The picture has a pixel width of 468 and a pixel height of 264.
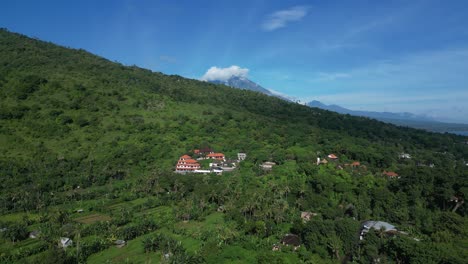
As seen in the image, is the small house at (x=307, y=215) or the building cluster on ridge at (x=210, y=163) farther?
the building cluster on ridge at (x=210, y=163)

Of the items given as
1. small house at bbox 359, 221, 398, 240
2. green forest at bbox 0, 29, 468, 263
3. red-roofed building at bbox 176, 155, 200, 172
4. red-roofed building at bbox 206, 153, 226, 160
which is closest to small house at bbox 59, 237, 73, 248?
green forest at bbox 0, 29, 468, 263

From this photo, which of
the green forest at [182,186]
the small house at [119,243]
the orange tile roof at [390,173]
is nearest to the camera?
the green forest at [182,186]

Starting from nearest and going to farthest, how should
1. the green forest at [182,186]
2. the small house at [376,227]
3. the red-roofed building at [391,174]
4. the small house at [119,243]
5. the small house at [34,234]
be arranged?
the green forest at [182,186] < the small house at [119,243] < the small house at [34,234] < the small house at [376,227] < the red-roofed building at [391,174]

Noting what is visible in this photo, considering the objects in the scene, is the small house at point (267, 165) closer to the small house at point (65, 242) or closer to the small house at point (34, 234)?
the small house at point (65, 242)

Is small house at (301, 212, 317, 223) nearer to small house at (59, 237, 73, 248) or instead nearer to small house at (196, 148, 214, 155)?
small house at (59, 237, 73, 248)

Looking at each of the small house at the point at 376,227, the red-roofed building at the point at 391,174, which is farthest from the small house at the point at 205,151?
the small house at the point at 376,227

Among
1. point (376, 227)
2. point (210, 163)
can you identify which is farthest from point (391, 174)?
point (210, 163)

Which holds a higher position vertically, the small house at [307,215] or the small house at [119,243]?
the small house at [307,215]
